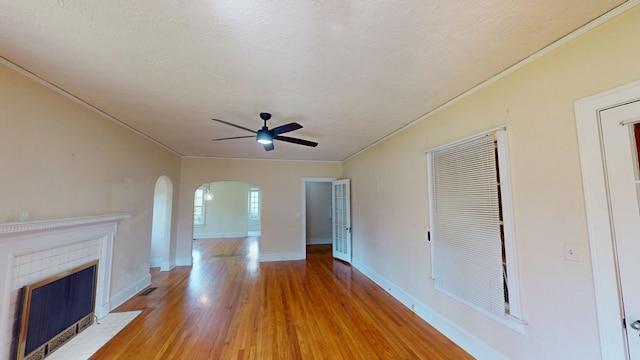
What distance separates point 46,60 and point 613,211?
4176 millimetres

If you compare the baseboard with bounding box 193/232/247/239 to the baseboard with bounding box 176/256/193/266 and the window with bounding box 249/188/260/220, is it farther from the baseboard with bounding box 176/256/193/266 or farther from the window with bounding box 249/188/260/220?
the baseboard with bounding box 176/256/193/266

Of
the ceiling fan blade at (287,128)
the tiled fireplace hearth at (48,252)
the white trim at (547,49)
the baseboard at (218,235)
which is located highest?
the white trim at (547,49)

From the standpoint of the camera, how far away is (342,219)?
21.2ft

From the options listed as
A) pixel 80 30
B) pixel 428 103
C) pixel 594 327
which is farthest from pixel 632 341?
pixel 80 30

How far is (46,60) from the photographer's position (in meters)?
2.00

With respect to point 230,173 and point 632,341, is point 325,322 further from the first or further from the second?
point 230,173

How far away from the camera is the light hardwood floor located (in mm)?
2586

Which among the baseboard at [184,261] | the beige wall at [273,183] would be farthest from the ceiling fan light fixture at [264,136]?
the baseboard at [184,261]

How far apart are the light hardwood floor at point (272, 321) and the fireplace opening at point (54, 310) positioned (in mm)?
472

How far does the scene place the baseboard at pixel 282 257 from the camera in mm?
6355

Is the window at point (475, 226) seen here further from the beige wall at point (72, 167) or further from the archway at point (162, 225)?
the archway at point (162, 225)

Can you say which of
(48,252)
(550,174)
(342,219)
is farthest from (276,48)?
(342,219)

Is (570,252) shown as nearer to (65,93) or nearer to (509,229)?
(509,229)

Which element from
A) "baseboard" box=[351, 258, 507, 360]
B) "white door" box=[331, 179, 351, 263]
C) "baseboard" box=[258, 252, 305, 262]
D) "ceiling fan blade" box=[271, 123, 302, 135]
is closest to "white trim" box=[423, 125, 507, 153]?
"ceiling fan blade" box=[271, 123, 302, 135]
